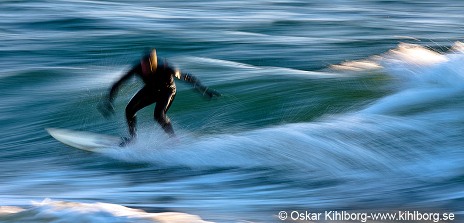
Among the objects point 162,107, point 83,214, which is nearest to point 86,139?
point 162,107

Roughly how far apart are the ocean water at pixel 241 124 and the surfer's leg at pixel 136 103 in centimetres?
24

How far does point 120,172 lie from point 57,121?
357cm

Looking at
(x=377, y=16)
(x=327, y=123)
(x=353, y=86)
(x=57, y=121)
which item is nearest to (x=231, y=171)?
(x=327, y=123)

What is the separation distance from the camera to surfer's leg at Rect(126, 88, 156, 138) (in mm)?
9930

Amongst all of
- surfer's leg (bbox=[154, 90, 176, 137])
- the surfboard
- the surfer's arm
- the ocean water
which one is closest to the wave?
the ocean water

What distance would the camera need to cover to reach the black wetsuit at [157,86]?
9.69m

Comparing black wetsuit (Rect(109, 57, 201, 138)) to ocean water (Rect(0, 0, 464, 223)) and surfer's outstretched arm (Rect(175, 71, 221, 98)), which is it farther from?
ocean water (Rect(0, 0, 464, 223))

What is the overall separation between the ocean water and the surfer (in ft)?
1.69

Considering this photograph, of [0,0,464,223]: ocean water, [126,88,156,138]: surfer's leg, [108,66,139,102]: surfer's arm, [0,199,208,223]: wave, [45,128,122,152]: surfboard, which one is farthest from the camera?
[45,128,122,152]: surfboard

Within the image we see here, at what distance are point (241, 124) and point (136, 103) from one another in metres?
2.36

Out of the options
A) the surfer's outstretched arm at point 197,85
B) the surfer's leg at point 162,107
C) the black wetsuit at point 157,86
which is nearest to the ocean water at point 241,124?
the surfer's leg at point 162,107

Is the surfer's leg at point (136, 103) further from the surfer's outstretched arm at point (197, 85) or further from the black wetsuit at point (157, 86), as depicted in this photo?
the surfer's outstretched arm at point (197, 85)

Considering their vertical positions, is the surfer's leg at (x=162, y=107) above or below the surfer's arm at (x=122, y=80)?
below

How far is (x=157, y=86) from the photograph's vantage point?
9852 millimetres
